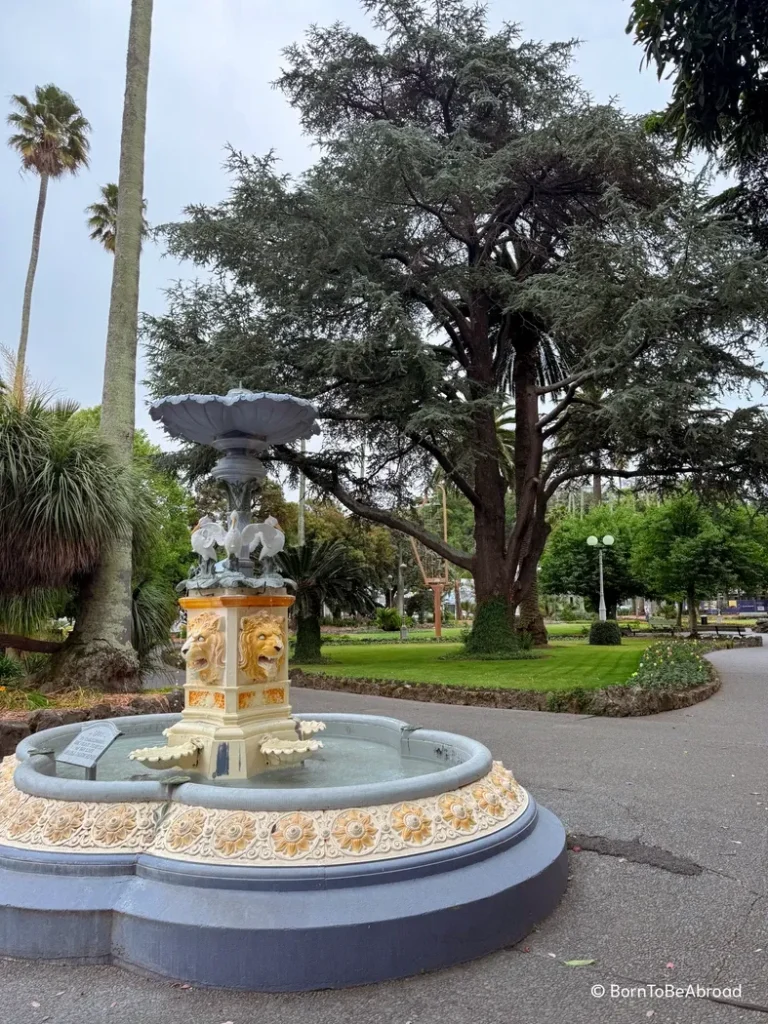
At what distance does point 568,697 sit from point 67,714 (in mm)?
7126

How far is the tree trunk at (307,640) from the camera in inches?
758

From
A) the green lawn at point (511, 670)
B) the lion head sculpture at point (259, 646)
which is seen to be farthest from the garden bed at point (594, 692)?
the lion head sculpture at point (259, 646)

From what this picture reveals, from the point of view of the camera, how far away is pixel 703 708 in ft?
37.2

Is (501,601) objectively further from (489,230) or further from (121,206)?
(121,206)

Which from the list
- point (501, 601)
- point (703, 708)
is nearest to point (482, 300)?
point (501, 601)

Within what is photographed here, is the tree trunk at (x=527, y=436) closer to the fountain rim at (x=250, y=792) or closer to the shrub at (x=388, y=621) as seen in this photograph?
the fountain rim at (x=250, y=792)

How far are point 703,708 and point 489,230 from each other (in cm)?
1386

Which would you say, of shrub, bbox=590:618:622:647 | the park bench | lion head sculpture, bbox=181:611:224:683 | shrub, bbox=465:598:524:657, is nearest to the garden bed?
shrub, bbox=465:598:524:657

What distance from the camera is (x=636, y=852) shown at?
193 inches

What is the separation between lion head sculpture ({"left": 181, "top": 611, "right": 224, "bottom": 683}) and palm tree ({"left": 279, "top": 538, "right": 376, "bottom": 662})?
13.3 metres

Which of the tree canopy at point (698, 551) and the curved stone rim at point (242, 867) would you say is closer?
the curved stone rim at point (242, 867)

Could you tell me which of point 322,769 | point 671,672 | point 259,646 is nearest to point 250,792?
point 259,646

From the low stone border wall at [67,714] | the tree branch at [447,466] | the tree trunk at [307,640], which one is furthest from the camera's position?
the tree trunk at [307,640]

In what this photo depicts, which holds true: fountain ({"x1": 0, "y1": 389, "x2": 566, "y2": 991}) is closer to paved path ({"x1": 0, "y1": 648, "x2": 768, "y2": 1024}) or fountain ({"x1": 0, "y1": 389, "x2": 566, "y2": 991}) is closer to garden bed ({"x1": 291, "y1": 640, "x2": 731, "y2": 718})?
paved path ({"x1": 0, "y1": 648, "x2": 768, "y2": 1024})
